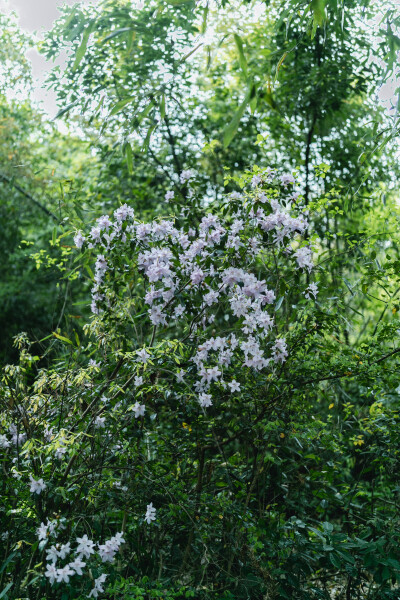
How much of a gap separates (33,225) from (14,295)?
94cm

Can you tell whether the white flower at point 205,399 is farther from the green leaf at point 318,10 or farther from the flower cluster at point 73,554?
the green leaf at point 318,10

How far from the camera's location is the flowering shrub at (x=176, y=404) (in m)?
2.24

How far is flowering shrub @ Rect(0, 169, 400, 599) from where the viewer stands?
7.34 ft

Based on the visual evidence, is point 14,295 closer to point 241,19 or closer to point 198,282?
point 241,19

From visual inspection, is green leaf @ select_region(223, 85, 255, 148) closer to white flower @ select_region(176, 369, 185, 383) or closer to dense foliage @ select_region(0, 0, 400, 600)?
dense foliage @ select_region(0, 0, 400, 600)

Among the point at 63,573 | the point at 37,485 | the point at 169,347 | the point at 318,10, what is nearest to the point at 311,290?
the point at 169,347

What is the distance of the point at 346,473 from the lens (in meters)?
3.34

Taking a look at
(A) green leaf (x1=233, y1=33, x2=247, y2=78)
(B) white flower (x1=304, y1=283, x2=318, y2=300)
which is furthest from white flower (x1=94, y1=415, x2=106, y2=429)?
(A) green leaf (x1=233, y1=33, x2=247, y2=78)

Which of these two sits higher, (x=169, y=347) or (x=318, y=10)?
(x=318, y=10)

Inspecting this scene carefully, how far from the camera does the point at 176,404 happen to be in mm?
2551

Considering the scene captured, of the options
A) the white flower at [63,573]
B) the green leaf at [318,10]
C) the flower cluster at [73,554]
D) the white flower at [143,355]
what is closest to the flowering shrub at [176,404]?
the white flower at [143,355]

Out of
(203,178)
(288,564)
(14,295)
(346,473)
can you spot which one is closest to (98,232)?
(288,564)

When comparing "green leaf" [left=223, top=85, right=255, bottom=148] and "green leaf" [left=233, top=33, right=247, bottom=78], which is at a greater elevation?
"green leaf" [left=233, top=33, right=247, bottom=78]

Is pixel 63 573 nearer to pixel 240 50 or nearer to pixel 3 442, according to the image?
pixel 3 442
